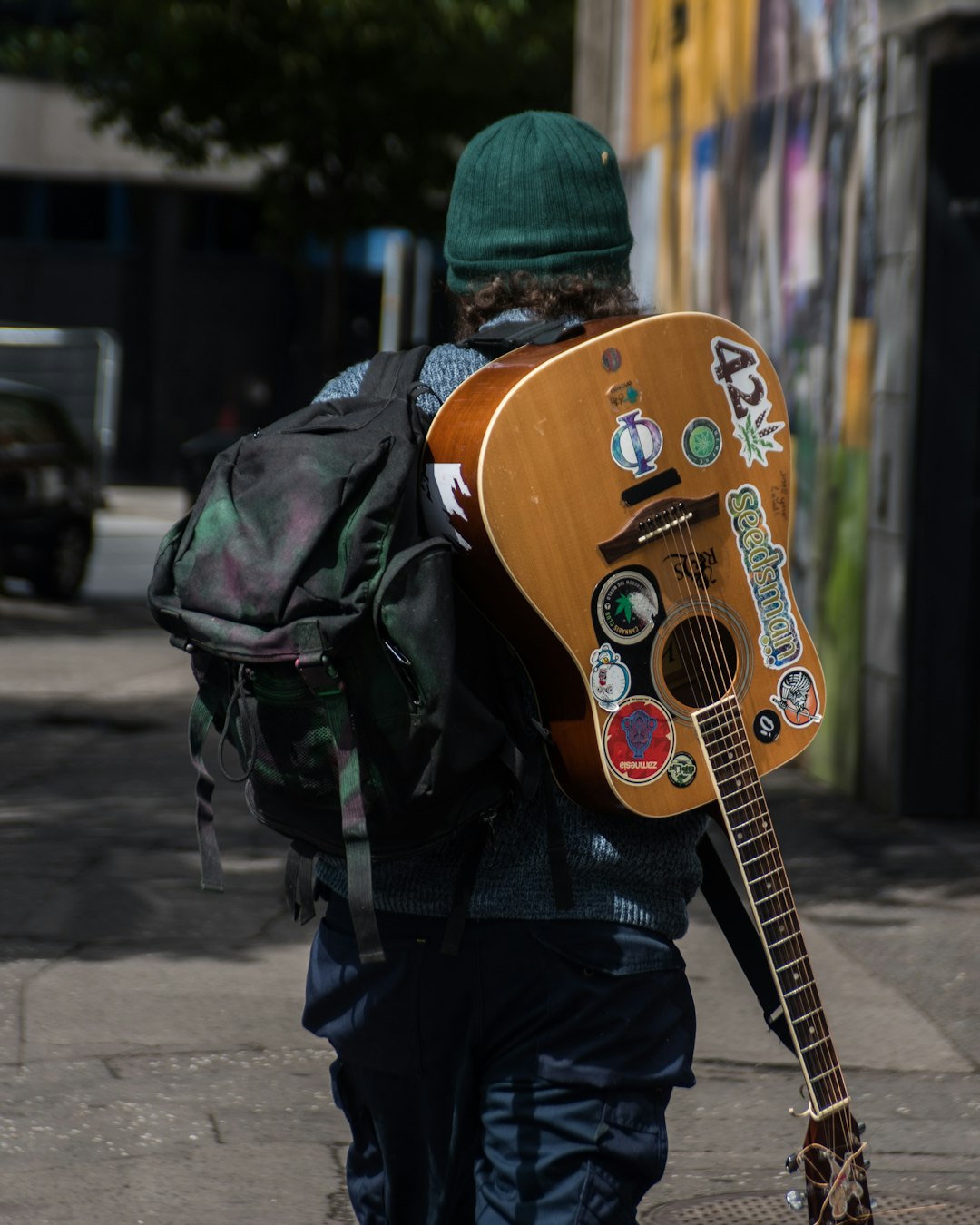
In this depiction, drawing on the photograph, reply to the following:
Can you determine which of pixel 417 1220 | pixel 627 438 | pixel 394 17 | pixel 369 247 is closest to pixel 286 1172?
pixel 417 1220

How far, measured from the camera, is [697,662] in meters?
2.27

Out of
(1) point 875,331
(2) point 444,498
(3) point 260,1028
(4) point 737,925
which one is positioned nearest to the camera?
(2) point 444,498

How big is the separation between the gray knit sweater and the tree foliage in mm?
17270

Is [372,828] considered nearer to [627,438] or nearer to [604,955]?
[604,955]

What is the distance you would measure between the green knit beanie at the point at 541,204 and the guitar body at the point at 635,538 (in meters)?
0.13

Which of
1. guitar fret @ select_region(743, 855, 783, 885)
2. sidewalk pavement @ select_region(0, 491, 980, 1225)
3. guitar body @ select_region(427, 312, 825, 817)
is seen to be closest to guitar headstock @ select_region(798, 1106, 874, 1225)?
guitar fret @ select_region(743, 855, 783, 885)

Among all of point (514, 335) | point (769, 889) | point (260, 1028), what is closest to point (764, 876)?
point (769, 889)

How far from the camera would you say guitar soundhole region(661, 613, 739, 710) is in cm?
225

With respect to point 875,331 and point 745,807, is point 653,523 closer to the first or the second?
point 745,807

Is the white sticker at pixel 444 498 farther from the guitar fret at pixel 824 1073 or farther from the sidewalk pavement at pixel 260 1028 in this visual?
the sidewalk pavement at pixel 260 1028

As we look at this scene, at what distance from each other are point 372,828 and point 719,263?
8237 millimetres

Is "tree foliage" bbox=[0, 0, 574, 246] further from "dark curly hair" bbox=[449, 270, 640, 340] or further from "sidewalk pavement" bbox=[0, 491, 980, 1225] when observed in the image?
"dark curly hair" bbox=[449, 270, 640, 340]

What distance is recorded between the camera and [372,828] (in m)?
2.12

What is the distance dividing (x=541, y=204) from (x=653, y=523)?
392 mm
